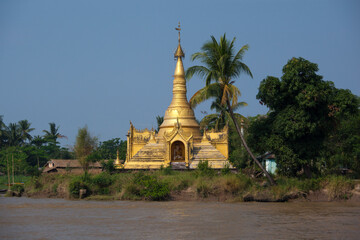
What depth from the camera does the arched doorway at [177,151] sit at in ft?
101

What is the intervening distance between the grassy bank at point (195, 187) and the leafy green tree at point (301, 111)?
128cm

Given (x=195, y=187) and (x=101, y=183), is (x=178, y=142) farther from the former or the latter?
(x=195, y=187)

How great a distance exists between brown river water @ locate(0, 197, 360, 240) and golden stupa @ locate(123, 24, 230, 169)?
28.3ft

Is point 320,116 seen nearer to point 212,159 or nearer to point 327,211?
point 327,211

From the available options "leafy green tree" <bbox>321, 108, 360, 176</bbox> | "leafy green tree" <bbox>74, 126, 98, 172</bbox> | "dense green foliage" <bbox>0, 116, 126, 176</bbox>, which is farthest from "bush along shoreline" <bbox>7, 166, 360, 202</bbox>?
"dense green foliage" <bbox>0, 116, 126, 176</bbox>

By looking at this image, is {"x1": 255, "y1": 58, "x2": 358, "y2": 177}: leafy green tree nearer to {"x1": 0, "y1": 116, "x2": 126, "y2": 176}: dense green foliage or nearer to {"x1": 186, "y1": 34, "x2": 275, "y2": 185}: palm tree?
{"x1": 186, "y1": 34, "x2": 275, "y2": 185}: palm tree

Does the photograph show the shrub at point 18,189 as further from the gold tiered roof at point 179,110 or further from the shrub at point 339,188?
the shrub at point 339,188

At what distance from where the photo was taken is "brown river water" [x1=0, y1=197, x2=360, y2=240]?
43.2 feet

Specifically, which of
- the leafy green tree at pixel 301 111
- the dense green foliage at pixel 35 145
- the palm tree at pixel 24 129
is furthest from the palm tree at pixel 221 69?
the palm tree at pixel 24 129

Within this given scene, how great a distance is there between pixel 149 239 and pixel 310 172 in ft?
40.4

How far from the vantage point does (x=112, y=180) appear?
24.2 metres

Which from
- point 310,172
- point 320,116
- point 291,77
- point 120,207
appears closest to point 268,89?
point 291,77

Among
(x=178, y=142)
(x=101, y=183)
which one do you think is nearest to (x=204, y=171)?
(x=101, y=183)

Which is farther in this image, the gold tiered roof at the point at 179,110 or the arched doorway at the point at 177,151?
the gold tiered roof at the point at 179,110
